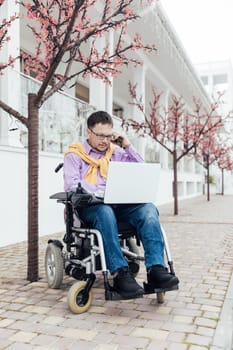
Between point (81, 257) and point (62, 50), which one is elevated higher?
point (62, 50)

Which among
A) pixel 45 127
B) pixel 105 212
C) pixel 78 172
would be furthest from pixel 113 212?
pixel 45 127

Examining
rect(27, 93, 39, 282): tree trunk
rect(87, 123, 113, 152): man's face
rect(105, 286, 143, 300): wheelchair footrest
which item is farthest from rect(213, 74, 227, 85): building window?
rect(105, 286, 143, 300): wheelchair footrest

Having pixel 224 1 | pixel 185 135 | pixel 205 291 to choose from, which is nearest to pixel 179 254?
pixel 205 291

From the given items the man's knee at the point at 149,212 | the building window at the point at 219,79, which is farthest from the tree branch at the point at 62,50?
the building window at the point at 219,79

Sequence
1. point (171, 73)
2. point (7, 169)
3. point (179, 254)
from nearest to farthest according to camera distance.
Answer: point (179, 254) < point (7, 169) < point (171, 73)

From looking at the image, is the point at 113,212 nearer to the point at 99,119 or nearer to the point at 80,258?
the point at 80,258

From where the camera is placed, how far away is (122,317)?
2.57 metres

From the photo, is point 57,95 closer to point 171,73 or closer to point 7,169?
point 7,169

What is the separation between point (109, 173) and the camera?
9.09ft

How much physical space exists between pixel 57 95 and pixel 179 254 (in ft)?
10.7

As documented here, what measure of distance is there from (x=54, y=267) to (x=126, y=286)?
83cm

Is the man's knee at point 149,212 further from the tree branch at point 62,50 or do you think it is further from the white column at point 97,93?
the white column at point 97,93

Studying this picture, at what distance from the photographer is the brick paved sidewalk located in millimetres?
2182

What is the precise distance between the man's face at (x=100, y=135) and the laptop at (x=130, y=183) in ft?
1.08
